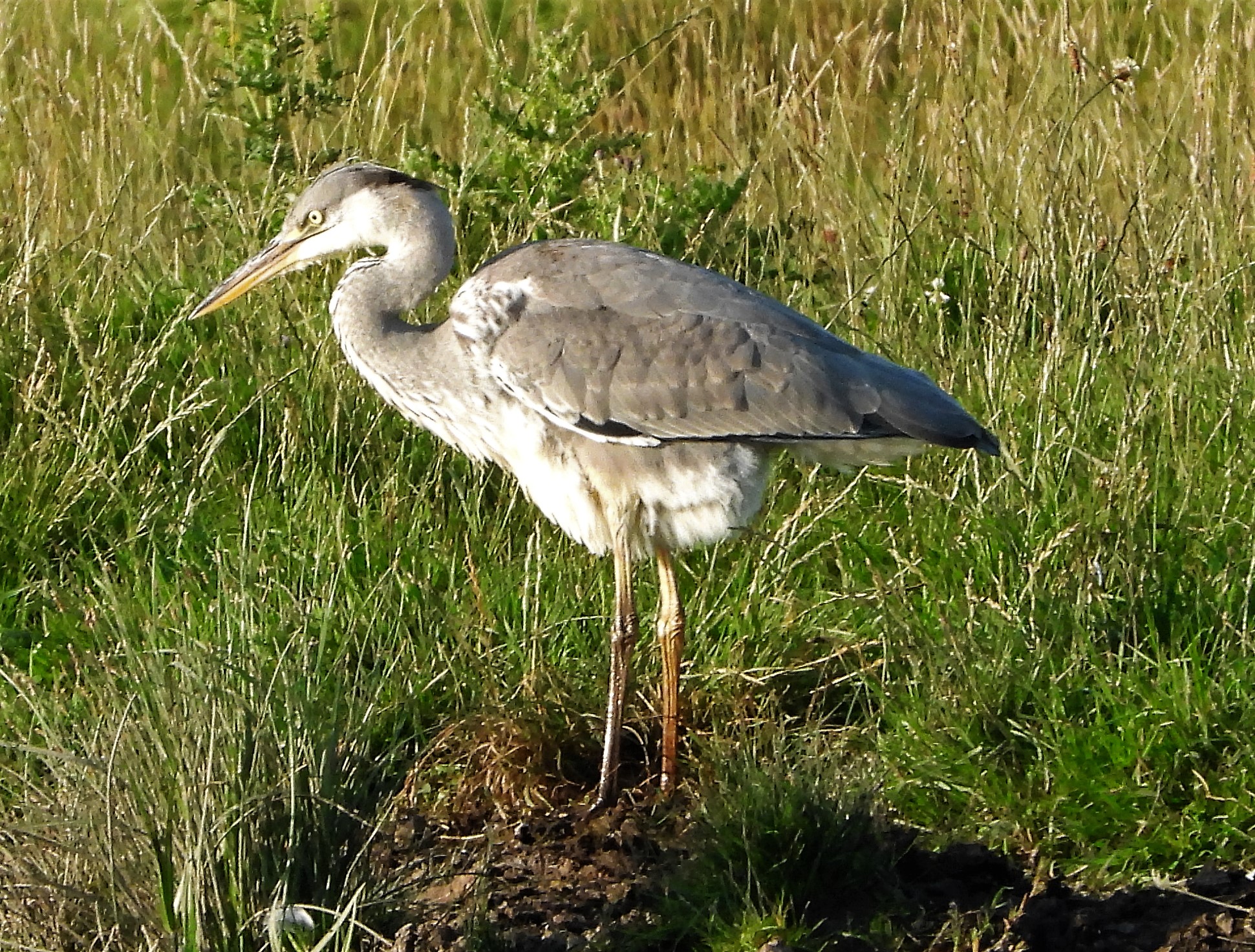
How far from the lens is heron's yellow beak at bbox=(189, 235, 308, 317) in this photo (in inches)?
186

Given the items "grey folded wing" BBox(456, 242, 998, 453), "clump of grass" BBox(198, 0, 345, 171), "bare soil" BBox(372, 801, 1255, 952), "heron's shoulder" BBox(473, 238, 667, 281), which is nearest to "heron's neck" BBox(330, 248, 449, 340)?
"heron's shoulder" BBox(473, 238, 667, 281)

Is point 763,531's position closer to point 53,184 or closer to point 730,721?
point 730,721

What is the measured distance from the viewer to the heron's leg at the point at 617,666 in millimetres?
3895

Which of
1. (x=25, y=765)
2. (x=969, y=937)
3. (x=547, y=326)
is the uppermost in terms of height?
(x=547, y=326)

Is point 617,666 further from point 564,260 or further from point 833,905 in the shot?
point 564,260

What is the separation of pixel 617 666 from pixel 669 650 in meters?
0.15

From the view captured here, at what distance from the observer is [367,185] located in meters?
4.57

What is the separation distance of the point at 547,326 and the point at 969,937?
1820mm

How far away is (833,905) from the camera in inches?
128

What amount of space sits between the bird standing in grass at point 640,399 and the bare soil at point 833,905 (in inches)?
15.6

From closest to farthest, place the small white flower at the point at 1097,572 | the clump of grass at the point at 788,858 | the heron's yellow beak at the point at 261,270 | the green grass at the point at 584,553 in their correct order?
the green grass at the point at 584,553, the clump of grass at the point at 788,858, the small white flower at the point at 1097,572, the heron's yellow beak at the point at 261,270

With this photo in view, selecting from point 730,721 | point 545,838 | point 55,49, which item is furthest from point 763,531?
point 55,49

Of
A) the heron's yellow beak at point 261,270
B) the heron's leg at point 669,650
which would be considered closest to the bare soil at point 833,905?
the heron's leg at point 669,650

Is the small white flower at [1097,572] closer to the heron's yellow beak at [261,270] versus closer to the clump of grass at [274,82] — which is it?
the heron's yellow beak at [261,270]
